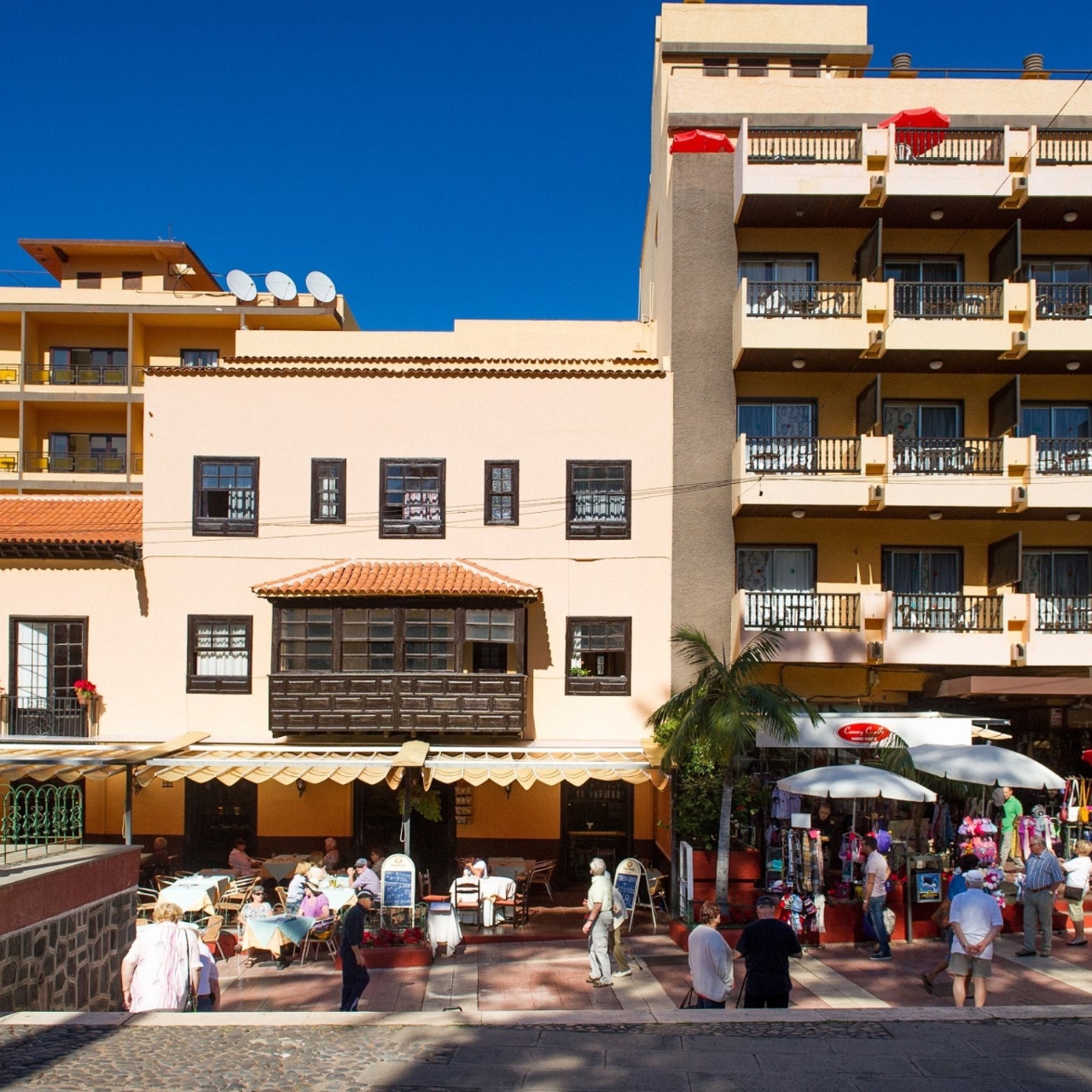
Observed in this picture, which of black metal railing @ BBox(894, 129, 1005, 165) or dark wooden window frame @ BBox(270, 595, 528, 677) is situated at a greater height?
black metal railing @ BBox(894, 129, 1005, 165)

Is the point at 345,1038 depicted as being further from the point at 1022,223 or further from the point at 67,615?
the point at 1022,223

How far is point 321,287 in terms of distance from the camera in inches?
1401

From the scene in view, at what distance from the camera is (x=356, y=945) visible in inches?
488

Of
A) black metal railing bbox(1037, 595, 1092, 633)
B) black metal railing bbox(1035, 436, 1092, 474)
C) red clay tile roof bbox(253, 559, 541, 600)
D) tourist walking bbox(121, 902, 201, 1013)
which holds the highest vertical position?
black metal railing bbox(1035, 436, 1092, 474)

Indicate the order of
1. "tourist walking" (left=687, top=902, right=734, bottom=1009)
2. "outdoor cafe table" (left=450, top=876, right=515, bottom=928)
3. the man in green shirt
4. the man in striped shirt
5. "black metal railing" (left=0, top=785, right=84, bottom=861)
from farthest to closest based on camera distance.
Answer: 1. the man in green shirt
2. "outdoor cafe table" (left=450, top=876, right=515, bottom=928)
3. the man in striped shirt
4. "black metal railing" (left=0, top=785, right=84, bottom=861)
5. "tourist walking" (left=687, top=902, right=734, bottom=1009)

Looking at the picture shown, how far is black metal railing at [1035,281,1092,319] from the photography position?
868 inches

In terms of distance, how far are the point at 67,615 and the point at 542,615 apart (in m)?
9.95

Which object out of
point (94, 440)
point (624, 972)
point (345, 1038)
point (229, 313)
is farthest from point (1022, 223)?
point (94, 440)

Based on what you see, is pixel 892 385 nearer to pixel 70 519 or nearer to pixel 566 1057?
pixel 566 1057

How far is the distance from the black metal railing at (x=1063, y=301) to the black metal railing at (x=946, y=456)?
9.06 ft

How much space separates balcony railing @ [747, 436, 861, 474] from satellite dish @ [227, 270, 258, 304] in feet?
66.7

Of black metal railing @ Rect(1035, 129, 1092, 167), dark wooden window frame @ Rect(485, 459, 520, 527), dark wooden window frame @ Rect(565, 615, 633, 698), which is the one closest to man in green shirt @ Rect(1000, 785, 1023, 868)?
dark wooden window frame @ Rect(565, 615, 633, 698)

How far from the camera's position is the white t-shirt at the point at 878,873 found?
52.1ft

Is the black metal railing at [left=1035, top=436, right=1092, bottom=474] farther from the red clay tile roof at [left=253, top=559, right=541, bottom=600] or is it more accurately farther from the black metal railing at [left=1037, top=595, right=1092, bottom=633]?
the red clay tile roof at [left=253, top=559, right=541, bottom=600]
